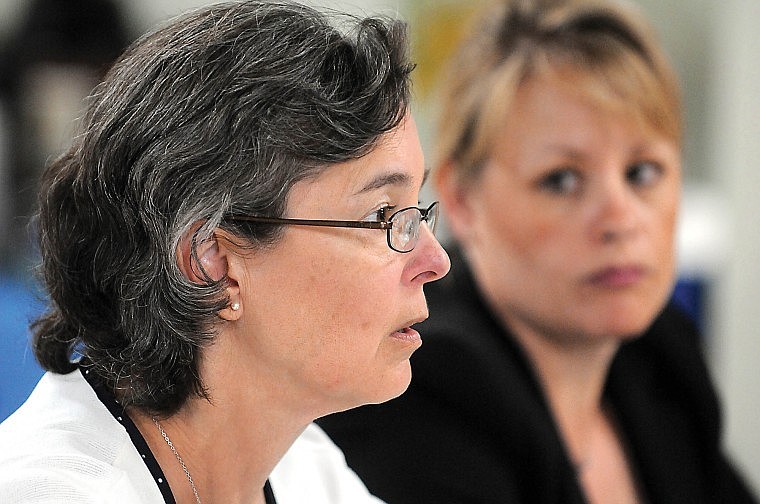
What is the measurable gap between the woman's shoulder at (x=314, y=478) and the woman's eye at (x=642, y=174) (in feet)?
2.06

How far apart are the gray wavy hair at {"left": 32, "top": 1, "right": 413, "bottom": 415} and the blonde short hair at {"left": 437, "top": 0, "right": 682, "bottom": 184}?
564 millimetres

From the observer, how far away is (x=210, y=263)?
0.95m

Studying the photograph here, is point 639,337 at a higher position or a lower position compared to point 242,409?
lower

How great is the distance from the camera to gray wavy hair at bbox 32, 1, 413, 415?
2.98ft

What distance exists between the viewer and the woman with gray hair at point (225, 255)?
0.91 metres

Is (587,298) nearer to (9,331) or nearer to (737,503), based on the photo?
(737,503)

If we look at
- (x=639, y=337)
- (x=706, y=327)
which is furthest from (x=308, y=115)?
(x=706, y=327)

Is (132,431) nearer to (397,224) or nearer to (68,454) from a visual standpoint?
(68,454)

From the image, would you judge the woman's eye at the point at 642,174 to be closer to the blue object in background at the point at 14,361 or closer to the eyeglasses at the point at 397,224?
the eyeglasses at the point at 397,224

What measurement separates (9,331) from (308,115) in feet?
4.59

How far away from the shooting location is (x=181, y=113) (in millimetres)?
909

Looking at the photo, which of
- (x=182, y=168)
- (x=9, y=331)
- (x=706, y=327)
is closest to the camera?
(x=182, y=168)

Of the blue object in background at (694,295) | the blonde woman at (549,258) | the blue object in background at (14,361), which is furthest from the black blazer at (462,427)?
the blue object in background at (694,295)

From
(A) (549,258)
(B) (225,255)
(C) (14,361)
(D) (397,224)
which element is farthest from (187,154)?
(C) (14,361)
